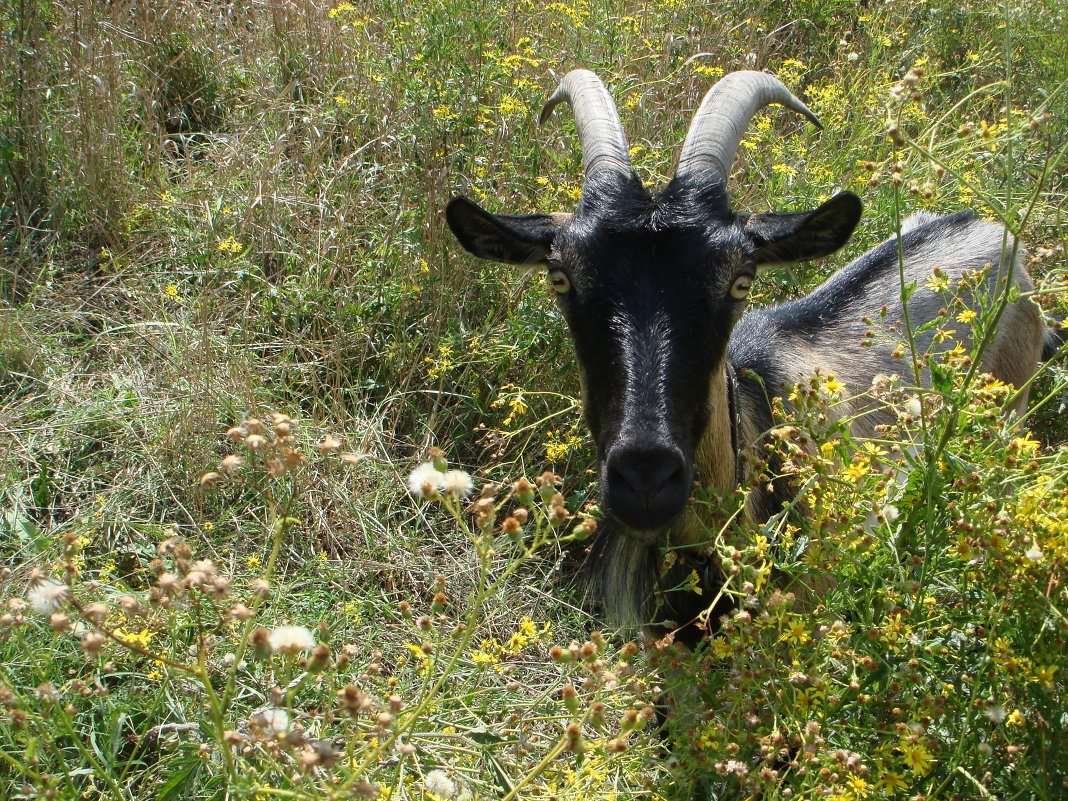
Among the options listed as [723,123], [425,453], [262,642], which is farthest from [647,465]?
[425,453]

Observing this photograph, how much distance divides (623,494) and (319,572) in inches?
71.8

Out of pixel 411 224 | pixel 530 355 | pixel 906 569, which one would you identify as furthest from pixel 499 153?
pixel 906 569

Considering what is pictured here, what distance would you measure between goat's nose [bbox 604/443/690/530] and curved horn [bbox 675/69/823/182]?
1.19 meters

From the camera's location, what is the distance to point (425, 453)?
4387mm

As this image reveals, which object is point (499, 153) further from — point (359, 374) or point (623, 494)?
point (623, 494)

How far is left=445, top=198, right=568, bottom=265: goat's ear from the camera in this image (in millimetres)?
3271

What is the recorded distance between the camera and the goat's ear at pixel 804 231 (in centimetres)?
309

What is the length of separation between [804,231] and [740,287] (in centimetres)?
37

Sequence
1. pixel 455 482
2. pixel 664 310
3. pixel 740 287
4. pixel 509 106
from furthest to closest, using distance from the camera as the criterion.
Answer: pixel 509 106, pixel 740 287, pixel 664 310, pixel 455 482

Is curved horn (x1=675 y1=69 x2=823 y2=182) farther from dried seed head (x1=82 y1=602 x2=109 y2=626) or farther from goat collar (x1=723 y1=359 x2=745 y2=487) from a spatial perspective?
dried seed head (x1=82 y1=602 x2=109 y2=626)

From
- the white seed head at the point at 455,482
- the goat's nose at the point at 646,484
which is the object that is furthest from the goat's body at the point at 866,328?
the white seed head at the point at 455,482

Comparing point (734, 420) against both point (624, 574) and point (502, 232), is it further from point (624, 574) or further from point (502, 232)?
point (502, 232)

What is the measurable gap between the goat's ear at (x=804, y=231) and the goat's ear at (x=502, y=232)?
72 centimetres

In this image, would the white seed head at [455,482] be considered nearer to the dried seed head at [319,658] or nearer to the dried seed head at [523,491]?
the dried seed head at [523,491]
